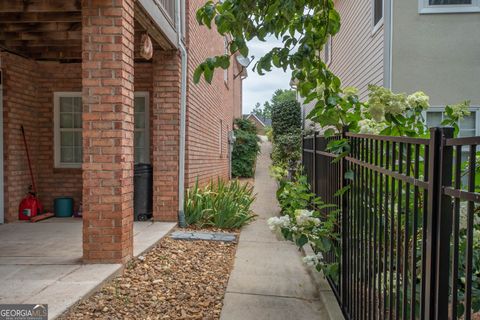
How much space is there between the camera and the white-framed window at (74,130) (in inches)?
297

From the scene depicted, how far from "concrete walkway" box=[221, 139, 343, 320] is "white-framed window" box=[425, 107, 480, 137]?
3.37 m

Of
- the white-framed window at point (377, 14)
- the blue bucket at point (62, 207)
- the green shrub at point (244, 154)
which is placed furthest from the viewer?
the green shrub at point (244, 154)

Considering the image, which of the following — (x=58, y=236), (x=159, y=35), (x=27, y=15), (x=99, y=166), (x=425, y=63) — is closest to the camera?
(x=99, y=166)

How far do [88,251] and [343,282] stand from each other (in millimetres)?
2451

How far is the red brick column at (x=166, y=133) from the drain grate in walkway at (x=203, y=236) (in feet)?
1.97

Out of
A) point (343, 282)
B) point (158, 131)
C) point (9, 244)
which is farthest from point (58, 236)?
point (343, 282)

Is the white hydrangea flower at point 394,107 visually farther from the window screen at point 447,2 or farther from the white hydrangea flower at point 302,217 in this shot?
the window screen at point 447,2

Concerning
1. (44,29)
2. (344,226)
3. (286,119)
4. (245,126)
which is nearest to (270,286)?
(344,226)

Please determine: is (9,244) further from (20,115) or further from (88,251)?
(20,115)

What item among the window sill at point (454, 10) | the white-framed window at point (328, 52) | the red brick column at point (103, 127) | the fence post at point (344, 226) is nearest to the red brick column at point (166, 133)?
the red brick column at point (103, 127)

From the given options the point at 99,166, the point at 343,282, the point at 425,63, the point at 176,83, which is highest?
the point at 425,63

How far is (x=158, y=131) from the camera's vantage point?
6.63m

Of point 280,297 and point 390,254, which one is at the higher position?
point 390,254

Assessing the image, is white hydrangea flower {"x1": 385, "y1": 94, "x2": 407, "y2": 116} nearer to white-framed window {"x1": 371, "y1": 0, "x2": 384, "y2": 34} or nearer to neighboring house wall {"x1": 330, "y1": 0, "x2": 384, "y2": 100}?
neighboring house wall {"x1": 330, "y1": 0, "x2": 384, "y2": 100}
